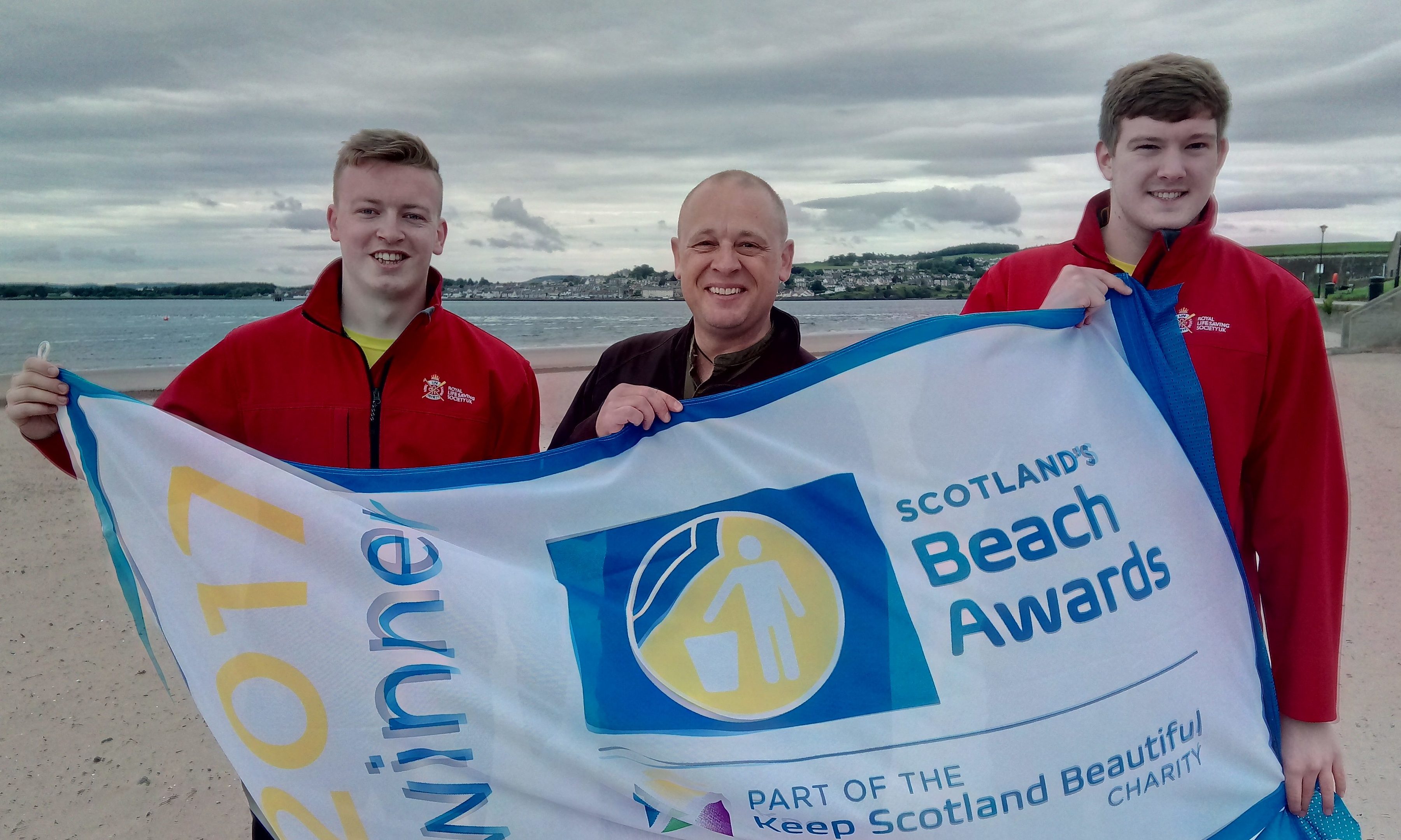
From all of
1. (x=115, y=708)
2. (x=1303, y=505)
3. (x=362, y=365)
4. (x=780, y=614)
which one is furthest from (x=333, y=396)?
(x=115, y=708)

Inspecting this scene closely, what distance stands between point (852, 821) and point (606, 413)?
1.14 meters

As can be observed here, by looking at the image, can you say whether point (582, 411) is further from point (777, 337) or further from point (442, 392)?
point (777, 337)

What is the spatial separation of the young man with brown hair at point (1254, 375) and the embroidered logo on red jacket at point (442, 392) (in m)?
1.67

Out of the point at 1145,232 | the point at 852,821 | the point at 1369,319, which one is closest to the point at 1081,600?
the point at 852,821

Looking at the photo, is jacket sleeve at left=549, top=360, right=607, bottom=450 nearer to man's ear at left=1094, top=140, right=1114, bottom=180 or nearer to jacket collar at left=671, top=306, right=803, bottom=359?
jacket collar at left=671, top=306, right=803, bottom=359

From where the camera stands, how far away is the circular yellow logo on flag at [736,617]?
2.03 metres

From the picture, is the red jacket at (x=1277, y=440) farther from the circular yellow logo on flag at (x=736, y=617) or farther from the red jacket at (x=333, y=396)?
the red jacket at (x=333, y=396)

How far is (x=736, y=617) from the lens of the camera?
6.83ft

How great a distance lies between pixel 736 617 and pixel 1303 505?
4.40 ft

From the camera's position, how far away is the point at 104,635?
5027 millimetres

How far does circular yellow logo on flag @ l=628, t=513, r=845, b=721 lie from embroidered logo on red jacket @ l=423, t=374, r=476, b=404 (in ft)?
2.78

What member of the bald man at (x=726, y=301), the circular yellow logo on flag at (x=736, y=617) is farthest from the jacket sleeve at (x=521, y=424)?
the circular yellow logo on flag at (x=736, y=617)

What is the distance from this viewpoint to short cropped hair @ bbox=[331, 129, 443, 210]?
2492 mm

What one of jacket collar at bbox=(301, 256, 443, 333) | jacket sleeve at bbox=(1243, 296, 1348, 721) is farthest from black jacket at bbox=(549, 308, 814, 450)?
jacket sleeve at bbox=(1243, 296, 1348, 721)
